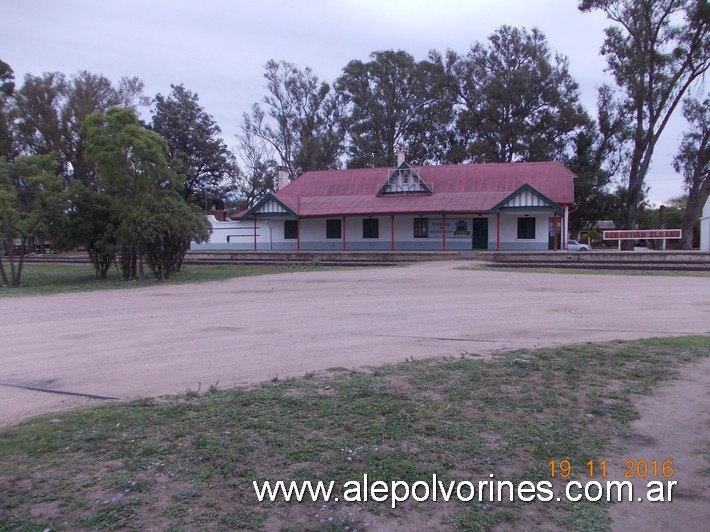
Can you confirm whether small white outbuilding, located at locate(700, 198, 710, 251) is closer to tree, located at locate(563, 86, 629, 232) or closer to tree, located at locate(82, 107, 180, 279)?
tree, located at locate(563, 86, 629, 232)

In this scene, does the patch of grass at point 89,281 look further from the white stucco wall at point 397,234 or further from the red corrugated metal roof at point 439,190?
the white stucco wall at point 397,234

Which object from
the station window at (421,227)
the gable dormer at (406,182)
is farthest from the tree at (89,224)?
the station window at (421,227)

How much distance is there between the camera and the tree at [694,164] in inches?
1686

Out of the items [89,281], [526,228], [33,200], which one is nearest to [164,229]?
[89,281]

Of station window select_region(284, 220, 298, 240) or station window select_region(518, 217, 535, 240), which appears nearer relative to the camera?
station window select_region(518, 217, 535, 240)

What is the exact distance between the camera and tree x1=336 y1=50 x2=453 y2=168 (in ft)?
182

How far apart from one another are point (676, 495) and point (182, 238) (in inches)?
825

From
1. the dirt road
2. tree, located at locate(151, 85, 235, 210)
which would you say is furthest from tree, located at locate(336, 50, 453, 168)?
the dirt road

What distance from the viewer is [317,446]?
429 cm

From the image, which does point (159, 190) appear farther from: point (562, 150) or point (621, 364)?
point (562, 150)

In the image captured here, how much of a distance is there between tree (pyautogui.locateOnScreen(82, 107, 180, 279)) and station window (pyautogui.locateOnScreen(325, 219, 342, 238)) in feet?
53.4

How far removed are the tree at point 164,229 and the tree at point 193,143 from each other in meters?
29.4

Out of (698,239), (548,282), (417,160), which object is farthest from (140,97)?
(698,239)

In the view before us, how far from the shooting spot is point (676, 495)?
3.68 m
